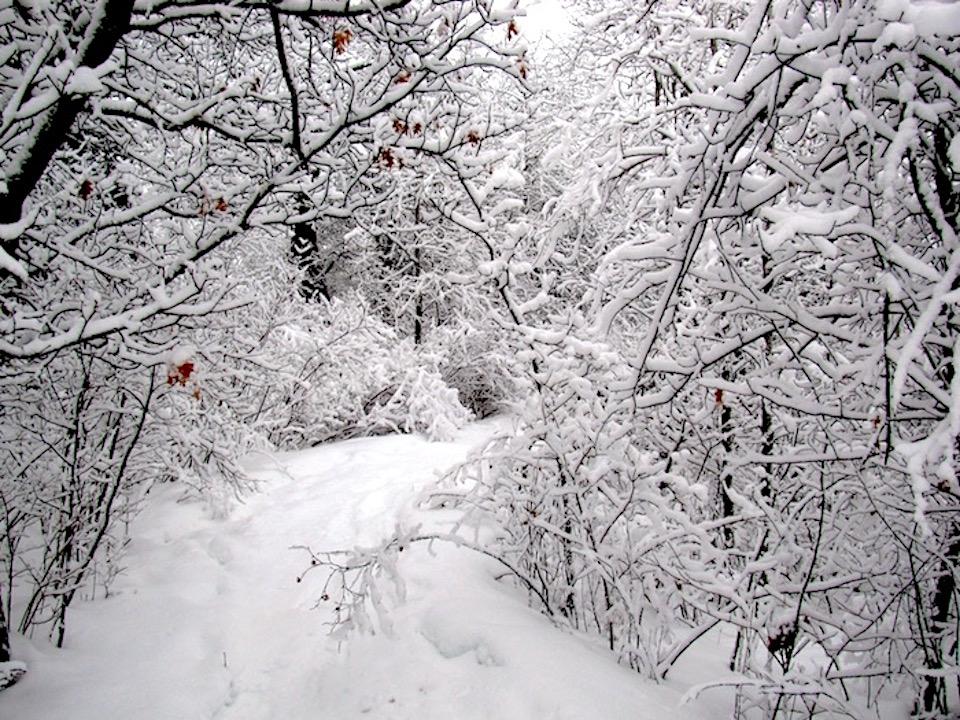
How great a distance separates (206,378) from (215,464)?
128 centimetres

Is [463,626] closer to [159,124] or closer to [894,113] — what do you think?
[894,113]

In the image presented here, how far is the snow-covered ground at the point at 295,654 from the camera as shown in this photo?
2543 mm

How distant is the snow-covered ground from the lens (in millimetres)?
2543

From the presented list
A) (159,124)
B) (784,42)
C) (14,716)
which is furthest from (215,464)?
(784,42)

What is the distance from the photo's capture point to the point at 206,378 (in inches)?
166

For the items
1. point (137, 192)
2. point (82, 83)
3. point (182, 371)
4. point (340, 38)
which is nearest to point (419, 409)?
point (137, 192)

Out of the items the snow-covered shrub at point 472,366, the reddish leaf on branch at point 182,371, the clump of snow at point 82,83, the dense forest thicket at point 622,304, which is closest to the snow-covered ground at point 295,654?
the dense forest thicket at point 622,304

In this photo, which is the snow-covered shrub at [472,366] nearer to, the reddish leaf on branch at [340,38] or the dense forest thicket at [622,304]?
the dense forest thicket at [622,304]

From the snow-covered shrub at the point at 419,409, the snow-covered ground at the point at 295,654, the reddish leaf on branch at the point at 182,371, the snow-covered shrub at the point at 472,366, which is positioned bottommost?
the snow-covered ground at the point at 295,654

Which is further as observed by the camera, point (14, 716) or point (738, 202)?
point (14, 716)

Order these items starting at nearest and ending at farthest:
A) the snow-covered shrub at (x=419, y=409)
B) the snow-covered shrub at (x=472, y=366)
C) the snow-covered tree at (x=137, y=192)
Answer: the snow-covered tree at (x=137, y=192), the snow-covered shrub at (x=419, y=409), the snow-covered shrub at (x=472, y=366)

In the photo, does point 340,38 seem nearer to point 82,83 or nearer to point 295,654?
point 82,83

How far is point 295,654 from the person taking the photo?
3.25 metres

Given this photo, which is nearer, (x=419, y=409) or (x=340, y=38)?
(x=340, y=38)
